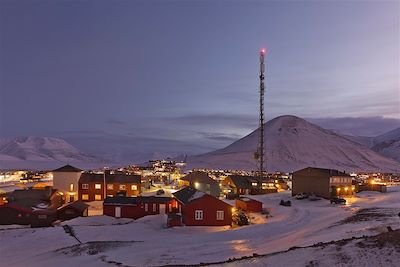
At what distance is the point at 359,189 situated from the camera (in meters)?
79.4

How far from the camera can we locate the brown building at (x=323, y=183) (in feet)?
229

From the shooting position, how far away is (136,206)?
2260 inches

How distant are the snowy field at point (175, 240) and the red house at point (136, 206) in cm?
427

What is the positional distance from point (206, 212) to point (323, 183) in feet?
102

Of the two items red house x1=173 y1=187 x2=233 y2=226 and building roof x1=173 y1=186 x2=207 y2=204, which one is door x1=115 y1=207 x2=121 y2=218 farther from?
red house x1=173 y1=187 x2=233 y2=226

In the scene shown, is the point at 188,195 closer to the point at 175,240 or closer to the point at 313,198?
the point at 175,240

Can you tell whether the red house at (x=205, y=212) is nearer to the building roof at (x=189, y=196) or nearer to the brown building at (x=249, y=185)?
the building roof at (x=189, y=196)

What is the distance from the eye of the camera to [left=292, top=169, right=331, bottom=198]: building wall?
231 ft

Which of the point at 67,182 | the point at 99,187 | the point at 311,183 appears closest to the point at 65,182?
the point at 67,182

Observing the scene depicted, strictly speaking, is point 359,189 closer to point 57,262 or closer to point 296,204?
point 296,204

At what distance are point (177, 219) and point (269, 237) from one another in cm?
1468

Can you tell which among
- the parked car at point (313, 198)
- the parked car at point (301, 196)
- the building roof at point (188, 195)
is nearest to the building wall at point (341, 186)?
the parked car at point (313, 198)

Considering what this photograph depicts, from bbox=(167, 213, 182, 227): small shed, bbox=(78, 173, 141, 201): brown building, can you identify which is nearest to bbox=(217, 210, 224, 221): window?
bbox=(167, 213, 182, 227): small shed

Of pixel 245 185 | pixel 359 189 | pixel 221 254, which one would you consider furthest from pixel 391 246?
pixel 245 185
